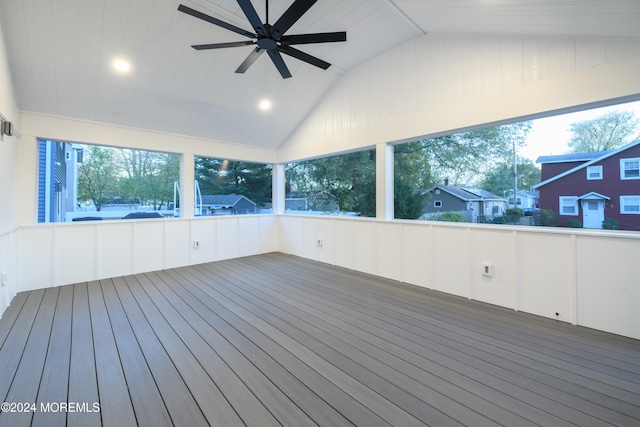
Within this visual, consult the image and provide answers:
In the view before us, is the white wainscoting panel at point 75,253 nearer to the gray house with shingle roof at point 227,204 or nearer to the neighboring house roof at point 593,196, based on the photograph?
the gray house with shingle roof at point 227,204

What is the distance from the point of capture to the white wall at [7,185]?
2.98m

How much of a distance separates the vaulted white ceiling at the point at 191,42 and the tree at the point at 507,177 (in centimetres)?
131

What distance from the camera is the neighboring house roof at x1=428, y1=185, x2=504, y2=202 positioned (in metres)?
3.55

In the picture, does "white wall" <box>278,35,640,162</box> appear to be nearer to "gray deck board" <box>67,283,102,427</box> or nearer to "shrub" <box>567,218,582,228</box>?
"shrub" <box>567,218,582,228</box>

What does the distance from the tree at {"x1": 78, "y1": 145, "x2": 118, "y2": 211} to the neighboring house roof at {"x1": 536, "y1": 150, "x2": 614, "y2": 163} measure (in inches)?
243

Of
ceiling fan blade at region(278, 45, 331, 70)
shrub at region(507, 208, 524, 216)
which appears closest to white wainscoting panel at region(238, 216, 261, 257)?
ceiling fan blade at region(278, 45, 331, 70)

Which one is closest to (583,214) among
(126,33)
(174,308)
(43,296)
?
(174,308)

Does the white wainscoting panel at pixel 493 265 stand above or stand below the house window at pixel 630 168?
below

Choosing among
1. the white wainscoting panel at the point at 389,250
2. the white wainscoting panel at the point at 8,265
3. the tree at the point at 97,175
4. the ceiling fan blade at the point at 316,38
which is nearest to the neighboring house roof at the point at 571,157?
the white wainscoting panel at the point at 389,250

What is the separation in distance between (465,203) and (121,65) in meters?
5.03

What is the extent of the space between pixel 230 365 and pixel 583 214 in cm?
371

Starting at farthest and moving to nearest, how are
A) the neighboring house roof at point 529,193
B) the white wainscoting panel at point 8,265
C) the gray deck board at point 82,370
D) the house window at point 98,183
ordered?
the house window at point 98,183 → the neighboring house roof at point 529,193 → the white wainscoting panel at point 8,265 → the gray deck board at point 82,370

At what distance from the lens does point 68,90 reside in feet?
12.5

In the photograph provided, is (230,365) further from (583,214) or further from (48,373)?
(583,214)
